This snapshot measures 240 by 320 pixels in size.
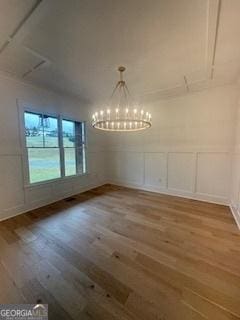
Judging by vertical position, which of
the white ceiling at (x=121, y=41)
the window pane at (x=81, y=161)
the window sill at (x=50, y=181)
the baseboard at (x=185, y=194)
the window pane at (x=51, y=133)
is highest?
the white ceiling at (x=121, y=41)

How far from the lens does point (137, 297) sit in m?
1.39

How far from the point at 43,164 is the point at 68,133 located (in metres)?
1.11

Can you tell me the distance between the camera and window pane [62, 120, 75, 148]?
4.08m

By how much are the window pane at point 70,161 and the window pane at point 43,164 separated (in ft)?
0.81

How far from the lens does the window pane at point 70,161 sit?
13.7 feet

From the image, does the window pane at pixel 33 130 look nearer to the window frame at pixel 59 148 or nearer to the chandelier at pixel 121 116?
the window frame at pixel 59 148

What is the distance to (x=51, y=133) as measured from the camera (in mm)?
3777

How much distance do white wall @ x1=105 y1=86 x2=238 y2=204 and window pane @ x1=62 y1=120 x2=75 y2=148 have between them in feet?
5.20

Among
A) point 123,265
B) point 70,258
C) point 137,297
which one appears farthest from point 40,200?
point 137,297

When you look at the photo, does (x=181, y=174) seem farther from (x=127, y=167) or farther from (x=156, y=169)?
(x=127, y=167)

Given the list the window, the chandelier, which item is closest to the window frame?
the window

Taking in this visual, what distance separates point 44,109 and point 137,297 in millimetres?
3787

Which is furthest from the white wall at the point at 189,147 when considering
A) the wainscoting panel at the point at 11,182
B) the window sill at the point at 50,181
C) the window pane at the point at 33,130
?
the wainscoting panel at the point at 11,182

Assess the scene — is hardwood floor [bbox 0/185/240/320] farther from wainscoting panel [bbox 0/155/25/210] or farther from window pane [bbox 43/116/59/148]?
window pane [bbox 43/116/59/148]
